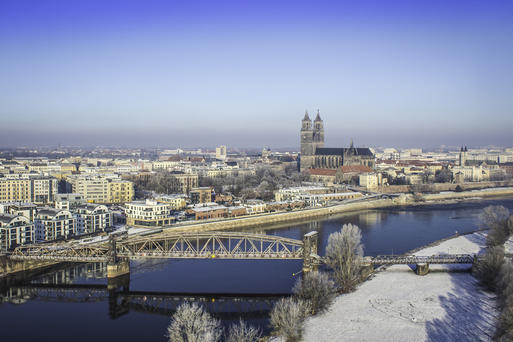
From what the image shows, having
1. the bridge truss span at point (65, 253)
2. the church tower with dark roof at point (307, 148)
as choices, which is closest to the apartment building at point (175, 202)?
the bridge truss span at point (65, 253)

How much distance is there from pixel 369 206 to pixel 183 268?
19.4 metres

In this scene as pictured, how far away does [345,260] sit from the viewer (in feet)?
41.6

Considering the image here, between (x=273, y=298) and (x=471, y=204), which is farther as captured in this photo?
(x=471, y=204)

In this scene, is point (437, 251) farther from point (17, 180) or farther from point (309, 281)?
point (17, 180)

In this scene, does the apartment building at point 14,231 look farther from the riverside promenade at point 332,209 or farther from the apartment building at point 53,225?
the riverside promenade at point 332,209

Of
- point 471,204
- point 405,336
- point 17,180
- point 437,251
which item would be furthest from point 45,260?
point 471,204

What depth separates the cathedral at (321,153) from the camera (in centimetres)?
4841

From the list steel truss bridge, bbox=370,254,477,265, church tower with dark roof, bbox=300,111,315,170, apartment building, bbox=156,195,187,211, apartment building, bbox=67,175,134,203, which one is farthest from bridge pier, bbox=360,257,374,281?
church tower with dark roof, bbox=300,111,315,170

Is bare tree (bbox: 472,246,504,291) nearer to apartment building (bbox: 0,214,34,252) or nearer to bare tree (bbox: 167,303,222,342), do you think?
bare tree (bbox: 167,303,222,342)

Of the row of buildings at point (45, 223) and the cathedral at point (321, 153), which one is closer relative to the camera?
the row of buildings at point (45, 223)

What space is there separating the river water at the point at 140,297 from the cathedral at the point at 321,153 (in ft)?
99.3

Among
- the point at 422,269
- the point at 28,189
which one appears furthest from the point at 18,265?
the point at 28,189

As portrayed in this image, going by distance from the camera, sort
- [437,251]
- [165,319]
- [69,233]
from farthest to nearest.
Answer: [69,233] < [437,251] < [165,319]

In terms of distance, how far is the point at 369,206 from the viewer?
1253 inches
